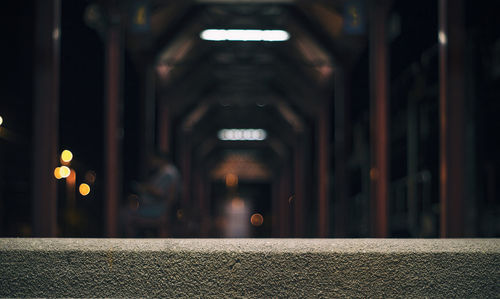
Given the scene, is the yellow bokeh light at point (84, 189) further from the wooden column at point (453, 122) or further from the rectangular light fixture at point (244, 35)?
the wooden column at point (453, 122)

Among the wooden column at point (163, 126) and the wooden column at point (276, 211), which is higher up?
the wooden column at point (163, 126)

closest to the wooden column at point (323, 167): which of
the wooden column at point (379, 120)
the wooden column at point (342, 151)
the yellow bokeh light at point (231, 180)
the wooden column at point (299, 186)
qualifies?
the wooden column at point (342, 151)

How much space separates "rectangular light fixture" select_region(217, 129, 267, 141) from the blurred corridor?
5718mm

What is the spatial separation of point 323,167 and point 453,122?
1125 cm

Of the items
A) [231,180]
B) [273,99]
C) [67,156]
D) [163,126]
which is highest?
[273,99]

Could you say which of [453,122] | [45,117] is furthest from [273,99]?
[45,117]

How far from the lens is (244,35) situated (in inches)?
579

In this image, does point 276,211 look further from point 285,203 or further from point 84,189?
point 84,189

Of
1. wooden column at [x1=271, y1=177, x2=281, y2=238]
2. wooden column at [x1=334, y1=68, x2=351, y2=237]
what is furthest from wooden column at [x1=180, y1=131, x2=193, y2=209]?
wooden column at [x1=271, y1=177, x2=281, y2=238]

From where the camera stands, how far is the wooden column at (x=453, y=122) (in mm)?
7195

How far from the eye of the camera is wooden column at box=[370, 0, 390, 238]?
10258 millimetres

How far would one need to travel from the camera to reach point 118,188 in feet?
36.1

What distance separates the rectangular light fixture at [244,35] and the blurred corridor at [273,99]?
0.16ft

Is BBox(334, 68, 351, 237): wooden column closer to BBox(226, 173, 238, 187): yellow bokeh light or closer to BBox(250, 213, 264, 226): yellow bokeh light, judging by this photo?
BBox(226, 173, 238, 187): yellow bokeh light
